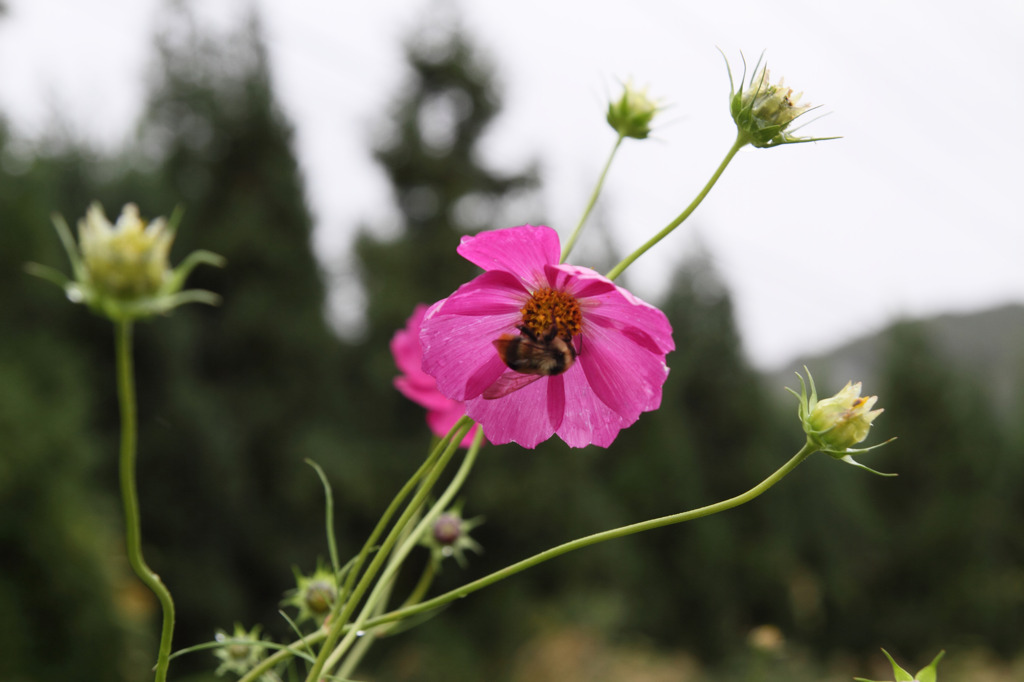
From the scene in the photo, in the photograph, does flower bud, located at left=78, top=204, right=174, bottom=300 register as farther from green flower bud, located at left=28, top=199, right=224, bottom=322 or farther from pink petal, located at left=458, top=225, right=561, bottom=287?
pink petal, located at left=458, top=225, right=561, bottom=287

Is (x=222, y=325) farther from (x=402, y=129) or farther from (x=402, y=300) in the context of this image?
(x=402, y=129)

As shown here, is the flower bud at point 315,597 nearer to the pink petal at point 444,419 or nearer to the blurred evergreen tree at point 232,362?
the pink petal at point 444,419

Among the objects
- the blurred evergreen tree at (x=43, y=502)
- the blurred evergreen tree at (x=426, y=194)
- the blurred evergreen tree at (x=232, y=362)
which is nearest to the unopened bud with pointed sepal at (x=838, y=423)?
the blurred evergreen tree at (x=43, y=502)

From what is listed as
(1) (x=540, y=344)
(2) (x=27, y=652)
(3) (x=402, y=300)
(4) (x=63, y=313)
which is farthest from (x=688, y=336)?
(1) (x=540, y=344)

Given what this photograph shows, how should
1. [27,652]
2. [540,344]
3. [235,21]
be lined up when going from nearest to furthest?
1. [540,344]
2. [27,652]
3. [235,21]

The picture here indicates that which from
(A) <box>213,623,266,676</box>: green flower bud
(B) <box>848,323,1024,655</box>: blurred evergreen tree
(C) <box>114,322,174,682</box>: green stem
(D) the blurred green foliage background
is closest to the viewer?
(C) <box>114,322,174,682</box>: green stem

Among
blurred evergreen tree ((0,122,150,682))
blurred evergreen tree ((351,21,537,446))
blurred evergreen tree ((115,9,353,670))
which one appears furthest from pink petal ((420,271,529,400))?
blurred evergreen tree ((351,21,537,446))

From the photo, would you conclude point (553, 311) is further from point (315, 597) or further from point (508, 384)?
point (315, 597)
